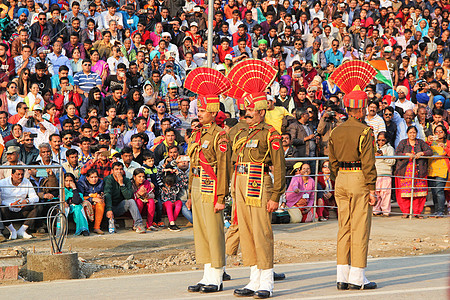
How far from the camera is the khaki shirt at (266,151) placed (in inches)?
316

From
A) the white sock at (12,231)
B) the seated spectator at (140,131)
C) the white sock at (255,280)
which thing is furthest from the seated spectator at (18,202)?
the white sock at (255,280)

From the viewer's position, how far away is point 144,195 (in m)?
13.1

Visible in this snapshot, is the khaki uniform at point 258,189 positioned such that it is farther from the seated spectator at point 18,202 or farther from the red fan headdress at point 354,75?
the seated spectator at point 18,202

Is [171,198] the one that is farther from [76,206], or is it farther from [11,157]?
[11,157]

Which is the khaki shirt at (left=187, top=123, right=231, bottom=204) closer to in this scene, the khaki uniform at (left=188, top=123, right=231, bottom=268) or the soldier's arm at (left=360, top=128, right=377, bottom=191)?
the khaki uniform at (left=188, top=123, right=231, bottom=268)

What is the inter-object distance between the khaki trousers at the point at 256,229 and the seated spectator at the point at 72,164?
→ 5.38 meters

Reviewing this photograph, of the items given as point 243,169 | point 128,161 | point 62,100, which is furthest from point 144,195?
point 243,169

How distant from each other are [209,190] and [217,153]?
0.41 m

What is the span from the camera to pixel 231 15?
21.5 m

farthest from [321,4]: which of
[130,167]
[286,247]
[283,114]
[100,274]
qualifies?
[100,274]

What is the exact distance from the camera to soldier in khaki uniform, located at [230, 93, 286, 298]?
7.99 metres

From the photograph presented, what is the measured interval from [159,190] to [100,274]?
12.0 ft

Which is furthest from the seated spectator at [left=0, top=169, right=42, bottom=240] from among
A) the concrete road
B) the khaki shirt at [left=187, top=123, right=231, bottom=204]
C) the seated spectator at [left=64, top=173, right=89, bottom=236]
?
the khaki shirt at [left=187, top=123, right=231, bottom=204]

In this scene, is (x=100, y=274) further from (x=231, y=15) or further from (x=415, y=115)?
(x=231, y=15)
